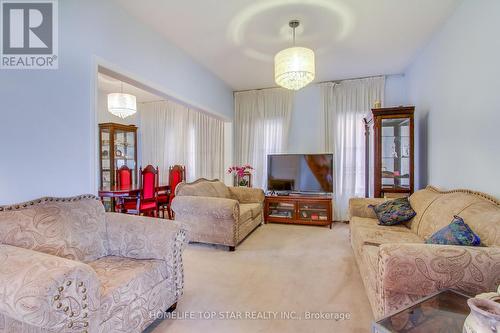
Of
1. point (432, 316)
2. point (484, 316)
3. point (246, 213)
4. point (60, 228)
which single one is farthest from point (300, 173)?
point (484, 316)

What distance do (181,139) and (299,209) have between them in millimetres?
2946

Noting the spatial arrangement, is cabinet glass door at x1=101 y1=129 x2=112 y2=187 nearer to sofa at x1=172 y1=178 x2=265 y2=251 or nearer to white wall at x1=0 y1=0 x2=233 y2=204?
sofa at x1=172 y1=178 x2=265 y2=251

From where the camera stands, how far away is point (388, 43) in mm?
3084

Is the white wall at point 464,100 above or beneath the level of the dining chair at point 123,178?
above

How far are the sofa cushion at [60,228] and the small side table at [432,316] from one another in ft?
5.77

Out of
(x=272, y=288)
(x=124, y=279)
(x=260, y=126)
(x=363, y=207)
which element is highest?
(x=260, y=126)

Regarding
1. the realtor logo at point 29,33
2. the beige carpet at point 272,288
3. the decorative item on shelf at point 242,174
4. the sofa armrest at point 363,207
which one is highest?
the realtor logo at point 29,33

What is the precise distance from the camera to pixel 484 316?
0.78 metres

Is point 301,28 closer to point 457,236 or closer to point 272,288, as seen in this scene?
point 457,236

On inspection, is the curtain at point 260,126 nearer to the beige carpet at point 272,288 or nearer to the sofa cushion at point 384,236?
the beige carpet at point 272,288

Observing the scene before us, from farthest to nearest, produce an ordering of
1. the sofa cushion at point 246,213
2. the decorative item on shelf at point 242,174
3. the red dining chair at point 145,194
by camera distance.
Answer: the decorative item on shelf at point 242,174, the red dining chair at point 145,194, the sofa cushion at point 246,213

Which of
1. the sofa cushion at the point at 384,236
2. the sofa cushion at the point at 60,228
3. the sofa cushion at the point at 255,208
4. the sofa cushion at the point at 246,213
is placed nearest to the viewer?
the sofa cushion at the point at 60,228

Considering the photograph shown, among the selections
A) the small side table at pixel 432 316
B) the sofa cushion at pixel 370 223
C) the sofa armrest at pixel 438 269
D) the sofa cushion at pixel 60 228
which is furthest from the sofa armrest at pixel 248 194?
the small side table at pixel 432 316

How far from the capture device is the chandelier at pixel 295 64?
2482 millimetres
